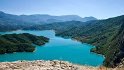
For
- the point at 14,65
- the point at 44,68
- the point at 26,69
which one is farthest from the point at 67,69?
the point at 14,65

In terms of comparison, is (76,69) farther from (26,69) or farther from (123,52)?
(123,52)

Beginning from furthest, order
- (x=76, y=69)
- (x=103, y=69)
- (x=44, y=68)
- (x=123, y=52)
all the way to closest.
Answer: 1. (x=123, y=52)
2. (x=103, y=69)
3. (x=76, y=69)
4. (x=44, y=68)

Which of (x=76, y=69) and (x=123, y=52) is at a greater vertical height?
(x=76, y=69)

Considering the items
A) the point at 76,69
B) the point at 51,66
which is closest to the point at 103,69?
the point at 76,69

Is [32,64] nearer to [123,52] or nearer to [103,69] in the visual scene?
[103,69]

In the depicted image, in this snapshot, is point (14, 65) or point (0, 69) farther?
point (14, 65)

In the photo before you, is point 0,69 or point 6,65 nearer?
point 0,69

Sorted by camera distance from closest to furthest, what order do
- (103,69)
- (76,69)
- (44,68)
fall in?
(44,68)
(76,69)
(103,69)

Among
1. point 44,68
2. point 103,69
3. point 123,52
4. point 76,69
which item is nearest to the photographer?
point 44,68

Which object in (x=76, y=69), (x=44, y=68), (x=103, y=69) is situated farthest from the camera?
(x=103, y=69)
